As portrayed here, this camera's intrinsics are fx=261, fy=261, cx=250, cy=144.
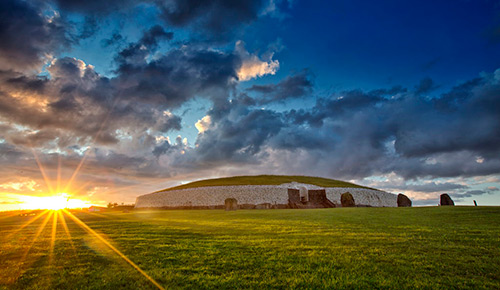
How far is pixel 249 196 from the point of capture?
160ft

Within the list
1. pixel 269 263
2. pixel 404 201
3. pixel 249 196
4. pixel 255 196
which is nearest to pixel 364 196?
pixel 404 201

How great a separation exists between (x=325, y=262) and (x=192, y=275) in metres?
2.92

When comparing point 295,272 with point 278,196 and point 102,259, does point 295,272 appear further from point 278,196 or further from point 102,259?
point 278,196

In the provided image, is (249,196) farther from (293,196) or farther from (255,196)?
(293,196)

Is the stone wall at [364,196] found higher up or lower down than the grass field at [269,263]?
higher up

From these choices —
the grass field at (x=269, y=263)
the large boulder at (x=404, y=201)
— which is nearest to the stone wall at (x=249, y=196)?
the large boulder at (x=404, y=201)

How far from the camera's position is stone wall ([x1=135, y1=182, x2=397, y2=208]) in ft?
159

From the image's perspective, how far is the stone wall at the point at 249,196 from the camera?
4831 centimetres

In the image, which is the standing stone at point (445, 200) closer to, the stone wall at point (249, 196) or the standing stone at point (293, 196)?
the standing stone at point (293, 196)

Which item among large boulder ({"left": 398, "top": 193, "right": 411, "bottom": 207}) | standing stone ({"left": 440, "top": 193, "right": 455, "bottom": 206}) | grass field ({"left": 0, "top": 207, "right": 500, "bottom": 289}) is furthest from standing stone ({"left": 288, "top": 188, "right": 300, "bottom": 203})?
grass field ({"left": 0, "top": 207, "right": 500, "bottom": 289})

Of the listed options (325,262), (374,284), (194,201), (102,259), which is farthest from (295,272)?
(194,201)

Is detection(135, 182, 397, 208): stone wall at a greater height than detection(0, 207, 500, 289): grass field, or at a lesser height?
greater

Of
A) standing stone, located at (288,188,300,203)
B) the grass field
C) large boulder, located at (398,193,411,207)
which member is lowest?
the grass field

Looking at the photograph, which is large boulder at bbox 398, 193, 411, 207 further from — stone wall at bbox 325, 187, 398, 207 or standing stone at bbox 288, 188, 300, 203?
standing stone at bbox 288, 188, 300, 203
